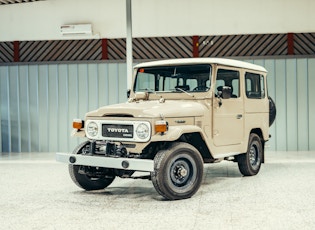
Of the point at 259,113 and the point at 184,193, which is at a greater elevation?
the point at 259,113

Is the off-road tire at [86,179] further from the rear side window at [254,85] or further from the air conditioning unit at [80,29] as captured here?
the air conditioning unit at [80,29]

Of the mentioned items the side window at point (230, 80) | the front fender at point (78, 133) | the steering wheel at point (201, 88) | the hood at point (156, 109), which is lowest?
the front fender at point (78, 133)

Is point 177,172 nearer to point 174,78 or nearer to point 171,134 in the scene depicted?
point 171,134

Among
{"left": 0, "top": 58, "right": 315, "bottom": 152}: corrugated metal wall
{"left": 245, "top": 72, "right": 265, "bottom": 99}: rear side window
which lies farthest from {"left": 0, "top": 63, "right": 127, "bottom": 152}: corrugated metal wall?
{"left": 245, "top": 72, "right": 265, "bottom": 99}: rear side window

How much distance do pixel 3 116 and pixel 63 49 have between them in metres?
2.40

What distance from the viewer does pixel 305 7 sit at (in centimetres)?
1149

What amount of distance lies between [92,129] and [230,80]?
7.15ft

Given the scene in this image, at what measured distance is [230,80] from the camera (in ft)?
22.1

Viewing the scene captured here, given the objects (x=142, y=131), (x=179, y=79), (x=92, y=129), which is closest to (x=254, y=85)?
(x=179, y=79)

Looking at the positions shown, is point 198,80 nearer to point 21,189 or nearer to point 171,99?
point 171,99

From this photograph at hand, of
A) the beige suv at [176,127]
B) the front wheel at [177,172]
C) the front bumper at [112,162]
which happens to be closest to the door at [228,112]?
the beige suv at [176,127]

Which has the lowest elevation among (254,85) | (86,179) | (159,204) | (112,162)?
(159,204)

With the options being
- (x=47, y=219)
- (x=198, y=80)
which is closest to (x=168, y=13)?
(x=198, y=80)

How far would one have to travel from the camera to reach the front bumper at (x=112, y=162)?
5.17 meters
